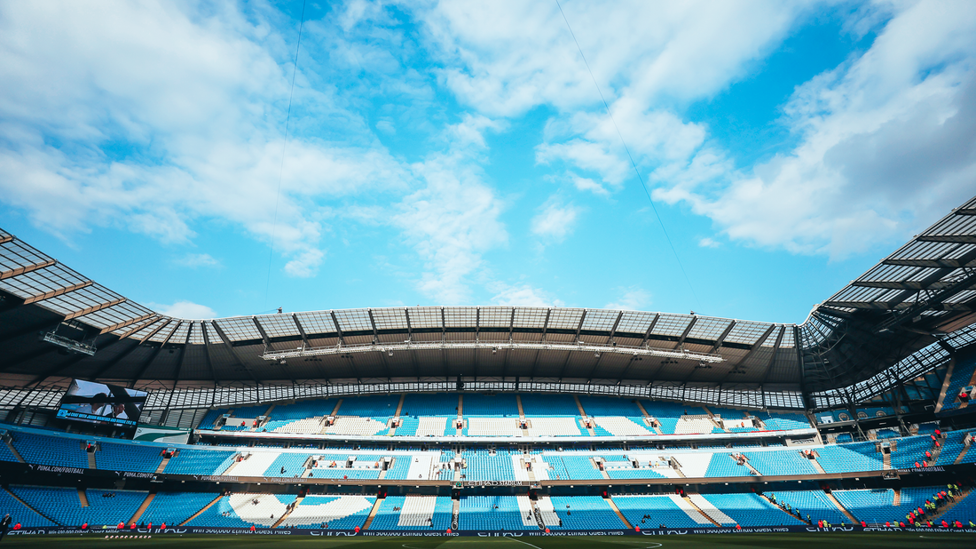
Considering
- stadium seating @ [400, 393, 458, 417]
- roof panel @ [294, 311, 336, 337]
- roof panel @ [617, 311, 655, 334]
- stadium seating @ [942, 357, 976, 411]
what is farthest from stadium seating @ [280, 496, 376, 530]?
stadium seating @ [942, 357, 976, 411]

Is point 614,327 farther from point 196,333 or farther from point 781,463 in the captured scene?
point 196,333

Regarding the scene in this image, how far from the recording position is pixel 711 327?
41.7 m

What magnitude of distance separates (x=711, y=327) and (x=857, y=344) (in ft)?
45.7

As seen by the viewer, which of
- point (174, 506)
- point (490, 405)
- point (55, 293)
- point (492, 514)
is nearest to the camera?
point (55, 293)

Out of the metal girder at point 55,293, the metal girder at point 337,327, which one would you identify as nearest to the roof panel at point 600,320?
the metal girder at point 337,327

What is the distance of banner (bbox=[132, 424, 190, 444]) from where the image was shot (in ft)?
141

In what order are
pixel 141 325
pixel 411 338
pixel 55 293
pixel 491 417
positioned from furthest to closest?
pixel 491 417 < pixel 411 338 < pixel 141 325 < pixel 55 293

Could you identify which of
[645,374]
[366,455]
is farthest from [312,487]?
[645,374]

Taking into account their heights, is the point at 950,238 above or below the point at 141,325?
below

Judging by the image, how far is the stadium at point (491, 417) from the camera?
111 feet

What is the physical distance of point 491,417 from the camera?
165 feet

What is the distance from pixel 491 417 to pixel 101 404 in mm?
41831

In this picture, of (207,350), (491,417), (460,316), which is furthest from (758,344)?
(207,350)

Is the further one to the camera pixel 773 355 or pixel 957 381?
pixel 773 355
